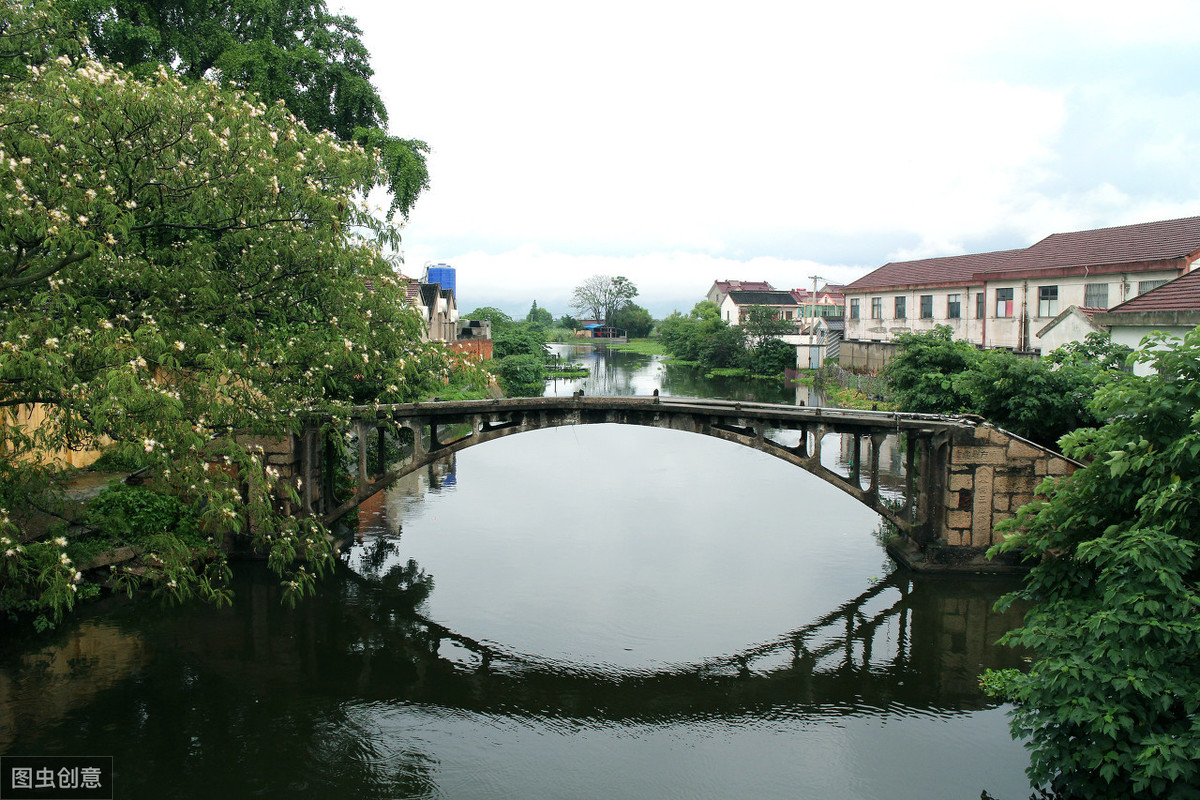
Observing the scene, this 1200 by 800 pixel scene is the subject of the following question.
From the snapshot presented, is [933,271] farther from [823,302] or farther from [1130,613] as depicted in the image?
[823,302]

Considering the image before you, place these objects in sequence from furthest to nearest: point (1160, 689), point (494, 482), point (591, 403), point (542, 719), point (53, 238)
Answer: point (494, 482) → point (591, 403) → point (542, 719) → point (53, 238) → point (1160, 689)

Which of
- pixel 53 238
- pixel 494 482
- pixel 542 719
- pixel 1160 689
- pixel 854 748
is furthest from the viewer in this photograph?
pixel 494 482

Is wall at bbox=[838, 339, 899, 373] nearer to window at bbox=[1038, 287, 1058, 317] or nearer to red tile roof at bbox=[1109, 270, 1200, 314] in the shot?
window at bbox=[1038, 287, 1058, 317]

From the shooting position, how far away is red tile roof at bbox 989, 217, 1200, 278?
112 feet

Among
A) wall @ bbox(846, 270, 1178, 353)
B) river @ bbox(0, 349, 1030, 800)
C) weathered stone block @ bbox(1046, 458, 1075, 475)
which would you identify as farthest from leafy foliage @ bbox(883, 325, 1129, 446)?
wall @ bbox(846, 270, 1178, 353)

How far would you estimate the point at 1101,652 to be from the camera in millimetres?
9375

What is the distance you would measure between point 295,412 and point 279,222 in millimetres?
3687

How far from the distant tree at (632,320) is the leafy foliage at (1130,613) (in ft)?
441

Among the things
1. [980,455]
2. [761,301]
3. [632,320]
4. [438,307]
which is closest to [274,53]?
[980,455]

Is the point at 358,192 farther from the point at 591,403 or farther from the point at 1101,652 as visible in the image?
the point at 1101,652

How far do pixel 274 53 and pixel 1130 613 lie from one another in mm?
31078

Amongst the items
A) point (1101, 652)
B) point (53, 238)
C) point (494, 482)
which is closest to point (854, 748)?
point (1101, 652)

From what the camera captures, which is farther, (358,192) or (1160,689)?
(358,192)

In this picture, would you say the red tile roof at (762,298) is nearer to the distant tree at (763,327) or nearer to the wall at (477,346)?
the distant tree at (763,327)
